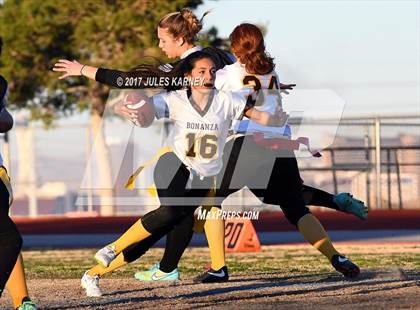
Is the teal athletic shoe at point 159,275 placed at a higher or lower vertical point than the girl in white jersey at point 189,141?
lower

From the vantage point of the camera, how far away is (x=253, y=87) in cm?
832

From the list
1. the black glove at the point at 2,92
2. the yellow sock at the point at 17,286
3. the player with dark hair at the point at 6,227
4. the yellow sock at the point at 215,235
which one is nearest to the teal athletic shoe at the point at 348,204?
the yellow sock at the point at 215,235

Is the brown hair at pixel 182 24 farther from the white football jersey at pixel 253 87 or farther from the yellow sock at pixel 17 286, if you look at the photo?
the yellow sock at pixel 17 286

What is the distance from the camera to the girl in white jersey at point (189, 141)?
311 inches

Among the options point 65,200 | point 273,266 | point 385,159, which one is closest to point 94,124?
point 65,200

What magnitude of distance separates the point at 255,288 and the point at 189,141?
4.09 feet

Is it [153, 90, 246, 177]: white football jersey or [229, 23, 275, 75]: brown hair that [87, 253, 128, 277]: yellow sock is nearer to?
[153, 90, 246, 177]: white football jersey

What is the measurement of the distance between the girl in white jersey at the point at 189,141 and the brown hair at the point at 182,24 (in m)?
0.32

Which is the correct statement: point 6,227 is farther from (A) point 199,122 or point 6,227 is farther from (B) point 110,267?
(A) point 199,122

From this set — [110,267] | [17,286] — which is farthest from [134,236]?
[17,286]

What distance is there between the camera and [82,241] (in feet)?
64.2

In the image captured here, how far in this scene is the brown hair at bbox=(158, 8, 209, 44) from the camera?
825 cm

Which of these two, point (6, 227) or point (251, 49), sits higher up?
point (251, 49)

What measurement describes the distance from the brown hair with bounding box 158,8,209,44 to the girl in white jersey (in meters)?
0.32
